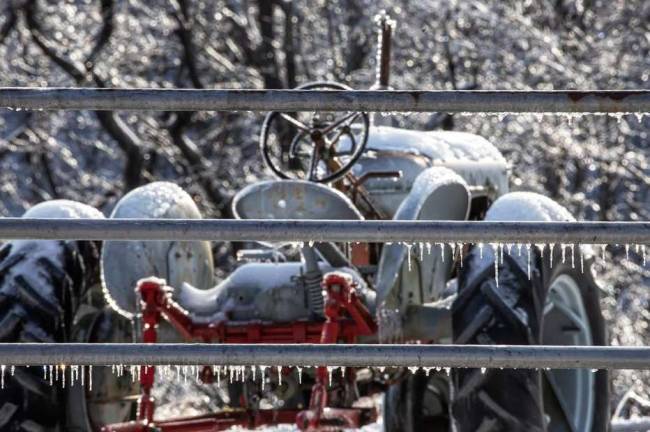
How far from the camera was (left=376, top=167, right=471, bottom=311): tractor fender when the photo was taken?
6.04 m

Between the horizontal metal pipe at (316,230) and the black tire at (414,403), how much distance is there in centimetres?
493

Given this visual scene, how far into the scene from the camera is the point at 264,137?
7.41 meters

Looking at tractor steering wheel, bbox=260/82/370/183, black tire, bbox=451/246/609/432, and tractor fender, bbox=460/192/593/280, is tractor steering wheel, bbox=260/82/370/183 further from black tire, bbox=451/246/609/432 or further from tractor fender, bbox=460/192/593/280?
black tire, bbox=451/246/609/432

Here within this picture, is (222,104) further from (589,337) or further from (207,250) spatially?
(207,250)

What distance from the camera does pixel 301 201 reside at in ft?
19.4

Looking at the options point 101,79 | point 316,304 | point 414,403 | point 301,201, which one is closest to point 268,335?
point 316,304

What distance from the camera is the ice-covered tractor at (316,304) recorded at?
5.57 metres

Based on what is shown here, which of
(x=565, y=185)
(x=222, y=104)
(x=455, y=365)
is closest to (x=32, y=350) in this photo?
(x=222, y=104)

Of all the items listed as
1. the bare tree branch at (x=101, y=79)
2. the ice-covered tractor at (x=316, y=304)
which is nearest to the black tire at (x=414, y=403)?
the ice-covered tractor at (x=316, y=304)

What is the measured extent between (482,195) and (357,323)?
2.25 m

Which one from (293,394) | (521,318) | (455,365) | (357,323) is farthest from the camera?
A: (293,394)

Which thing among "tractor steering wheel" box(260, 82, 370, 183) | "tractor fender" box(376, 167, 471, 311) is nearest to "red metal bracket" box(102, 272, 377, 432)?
"tractor fender" box(376, 167, 471, 311)

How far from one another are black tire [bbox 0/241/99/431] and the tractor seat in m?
0.88

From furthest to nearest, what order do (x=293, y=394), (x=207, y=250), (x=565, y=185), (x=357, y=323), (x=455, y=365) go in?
(x=565, y=185) → (x=207, y=250) → (x=293, y=394) → (x=357, y=323) → (x=455, y=365)
